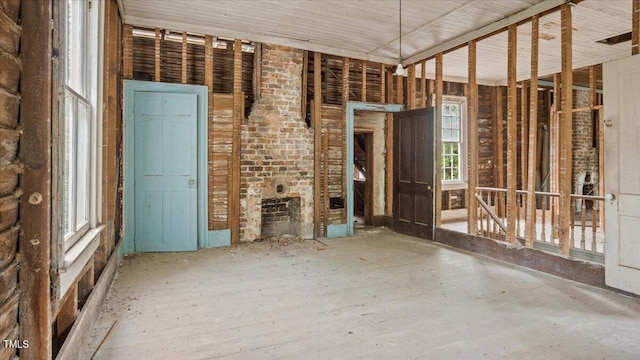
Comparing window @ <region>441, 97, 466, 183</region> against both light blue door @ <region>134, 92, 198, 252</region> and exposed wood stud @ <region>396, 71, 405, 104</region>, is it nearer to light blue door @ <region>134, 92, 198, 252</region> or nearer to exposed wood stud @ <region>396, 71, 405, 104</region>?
exposed wood stud @ <region>396, 71, 405, 104</region>

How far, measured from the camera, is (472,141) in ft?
17.0

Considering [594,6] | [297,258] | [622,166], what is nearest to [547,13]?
[594,6]

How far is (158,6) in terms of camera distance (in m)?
4.46

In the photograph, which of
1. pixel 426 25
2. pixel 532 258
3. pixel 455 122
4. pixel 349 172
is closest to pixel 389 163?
pixel 349 172

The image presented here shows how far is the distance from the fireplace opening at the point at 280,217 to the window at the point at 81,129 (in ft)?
10.5

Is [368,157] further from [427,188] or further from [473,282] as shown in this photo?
[473,282]

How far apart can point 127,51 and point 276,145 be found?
246 centimetres

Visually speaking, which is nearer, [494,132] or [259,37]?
[259,37]

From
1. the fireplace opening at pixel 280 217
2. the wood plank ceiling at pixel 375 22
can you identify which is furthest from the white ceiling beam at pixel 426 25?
the fireplace opening at pixel 280 217

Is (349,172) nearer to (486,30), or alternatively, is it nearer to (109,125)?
(486,30)

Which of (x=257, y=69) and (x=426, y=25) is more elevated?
(x=426, y=25)

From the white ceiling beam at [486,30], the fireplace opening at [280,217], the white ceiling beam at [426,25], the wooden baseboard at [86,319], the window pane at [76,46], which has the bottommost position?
the wooden baseboard at [86,319]

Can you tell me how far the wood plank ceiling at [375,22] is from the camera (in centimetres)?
438

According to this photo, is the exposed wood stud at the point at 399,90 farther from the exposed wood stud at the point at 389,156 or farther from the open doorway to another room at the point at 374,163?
the open doorway to another room at the point at 374,163
